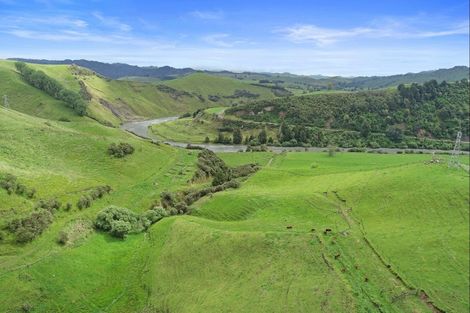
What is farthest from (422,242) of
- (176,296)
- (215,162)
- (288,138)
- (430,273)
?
(288,138)

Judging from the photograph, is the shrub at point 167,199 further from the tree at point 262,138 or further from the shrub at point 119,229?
the tree at point 262,138

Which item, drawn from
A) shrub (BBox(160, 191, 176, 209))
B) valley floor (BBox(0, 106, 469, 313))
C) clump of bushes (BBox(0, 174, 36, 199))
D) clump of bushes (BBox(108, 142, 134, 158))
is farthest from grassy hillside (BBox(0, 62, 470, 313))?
clump of bushes (BBox(108, 142, 134, 158))

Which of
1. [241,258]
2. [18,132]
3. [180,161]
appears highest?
[18,132]

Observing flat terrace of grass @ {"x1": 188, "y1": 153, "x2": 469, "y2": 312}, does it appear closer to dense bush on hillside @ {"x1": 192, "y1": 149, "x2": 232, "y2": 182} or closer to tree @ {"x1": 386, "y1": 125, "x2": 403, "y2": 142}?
dense bush on hillside @ {"x1": 192, "y1": 149, "x2": 232, "y2": 182}

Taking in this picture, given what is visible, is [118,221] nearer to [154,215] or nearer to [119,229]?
[119,229]

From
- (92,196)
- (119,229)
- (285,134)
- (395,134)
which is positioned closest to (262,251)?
(119,229)

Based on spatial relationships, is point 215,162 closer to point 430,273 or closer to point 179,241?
point 179,241
